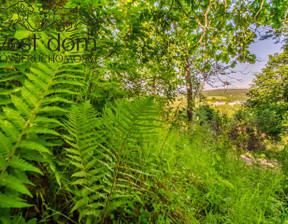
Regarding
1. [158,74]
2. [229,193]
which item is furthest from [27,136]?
[158,74]

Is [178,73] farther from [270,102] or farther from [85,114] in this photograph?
[270,102]

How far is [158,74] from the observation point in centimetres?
315

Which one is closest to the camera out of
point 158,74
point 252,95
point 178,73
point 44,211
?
point 44,211

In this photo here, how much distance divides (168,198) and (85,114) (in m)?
0.86

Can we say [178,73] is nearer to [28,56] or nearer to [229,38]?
[229,38]

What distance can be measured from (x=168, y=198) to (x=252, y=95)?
9.87 meters

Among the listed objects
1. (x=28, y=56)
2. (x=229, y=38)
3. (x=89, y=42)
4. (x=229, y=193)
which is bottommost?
(x=229, y=193)

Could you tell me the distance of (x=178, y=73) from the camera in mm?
3428

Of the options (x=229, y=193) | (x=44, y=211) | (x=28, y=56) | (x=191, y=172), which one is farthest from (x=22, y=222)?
(x=229, y=193)

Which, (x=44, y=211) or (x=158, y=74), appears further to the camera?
(x=158, y=74)

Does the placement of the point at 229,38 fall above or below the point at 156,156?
above

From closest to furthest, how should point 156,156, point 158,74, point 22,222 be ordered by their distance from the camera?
point 22,222
point 156,156
point 158,74

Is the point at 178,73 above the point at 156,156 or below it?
above

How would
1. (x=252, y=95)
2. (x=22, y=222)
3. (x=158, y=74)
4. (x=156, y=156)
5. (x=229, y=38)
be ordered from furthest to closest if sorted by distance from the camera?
1. (x=252, y=95)
2. (x=158, y=74)
3. (x=229, y=38)
4. (x=156, y=156)
5. (x=22, y=222)
